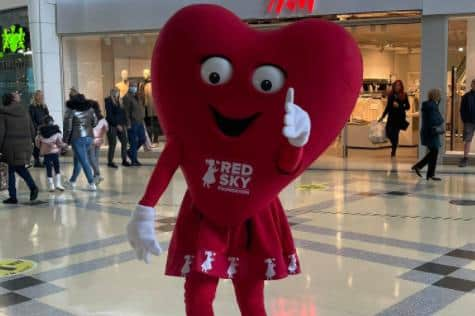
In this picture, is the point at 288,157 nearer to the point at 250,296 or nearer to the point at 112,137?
the point at 250,296

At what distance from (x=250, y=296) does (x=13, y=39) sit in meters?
14.2

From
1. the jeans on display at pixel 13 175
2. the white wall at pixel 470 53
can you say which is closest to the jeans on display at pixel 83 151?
the jeans on display at pixel 13 175

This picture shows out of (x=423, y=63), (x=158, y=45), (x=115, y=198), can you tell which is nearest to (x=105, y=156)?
(x=115, y=198)

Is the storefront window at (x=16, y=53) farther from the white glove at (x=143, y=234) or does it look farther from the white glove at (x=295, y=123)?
the white glove at (x=295, y=123)

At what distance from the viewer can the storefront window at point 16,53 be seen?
15.2 meters

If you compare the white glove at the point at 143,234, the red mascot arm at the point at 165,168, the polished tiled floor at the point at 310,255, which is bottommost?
the polished tiled floor at the point at 310,255

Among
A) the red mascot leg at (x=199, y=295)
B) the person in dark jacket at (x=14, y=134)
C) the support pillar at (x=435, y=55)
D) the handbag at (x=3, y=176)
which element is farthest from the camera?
the support pillar at (x=435, y=55)

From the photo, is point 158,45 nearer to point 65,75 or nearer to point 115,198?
point 115,198

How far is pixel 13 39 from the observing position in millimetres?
15539

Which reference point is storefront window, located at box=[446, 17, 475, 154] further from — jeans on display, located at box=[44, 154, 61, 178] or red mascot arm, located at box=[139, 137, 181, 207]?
red mascot arm, located at box=[139, 137, 181, 207]

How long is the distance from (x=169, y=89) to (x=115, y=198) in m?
5.88

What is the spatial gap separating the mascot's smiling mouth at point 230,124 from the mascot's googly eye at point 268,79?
0.53 ft

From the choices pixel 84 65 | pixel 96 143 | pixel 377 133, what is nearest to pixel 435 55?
pixel 377 133

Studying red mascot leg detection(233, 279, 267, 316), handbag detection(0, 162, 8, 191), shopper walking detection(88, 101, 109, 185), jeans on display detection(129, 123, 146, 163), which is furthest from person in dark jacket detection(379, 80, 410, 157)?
red mascot leg detection(233, 279, 267, 316)
